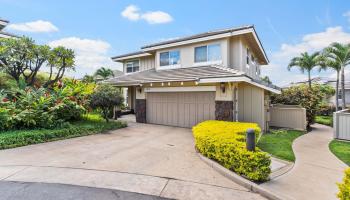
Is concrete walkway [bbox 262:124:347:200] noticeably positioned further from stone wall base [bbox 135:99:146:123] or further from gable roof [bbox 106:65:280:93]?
stone wall base [bbox 135:99:146:123]

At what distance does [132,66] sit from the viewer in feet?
61.5

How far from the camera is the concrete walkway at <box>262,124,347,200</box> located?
3982 millimetres

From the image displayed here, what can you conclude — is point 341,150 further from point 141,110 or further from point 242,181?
point 141,110

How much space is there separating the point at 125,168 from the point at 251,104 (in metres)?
8.17

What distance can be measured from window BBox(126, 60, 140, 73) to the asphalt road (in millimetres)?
15010

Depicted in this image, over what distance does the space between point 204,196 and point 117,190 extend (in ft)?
6.07

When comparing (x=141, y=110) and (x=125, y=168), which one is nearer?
(x=125, y=168)

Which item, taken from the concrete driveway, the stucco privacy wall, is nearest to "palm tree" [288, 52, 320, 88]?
the stucco privacy wall

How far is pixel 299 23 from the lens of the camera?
15.0 meters

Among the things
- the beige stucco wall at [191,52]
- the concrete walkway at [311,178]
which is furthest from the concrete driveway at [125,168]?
the beige stucco wall at [191,52]

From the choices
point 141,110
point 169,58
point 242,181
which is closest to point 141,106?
point 141,110

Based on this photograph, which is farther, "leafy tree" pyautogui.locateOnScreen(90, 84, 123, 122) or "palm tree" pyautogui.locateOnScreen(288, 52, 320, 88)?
"palm tree" pyautogui.locateOnScreen(288, 52, 320, 88)

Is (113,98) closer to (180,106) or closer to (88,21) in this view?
(180,106)

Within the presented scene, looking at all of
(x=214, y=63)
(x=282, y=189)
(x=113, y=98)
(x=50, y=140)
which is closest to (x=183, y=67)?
(x=214, y=63)
